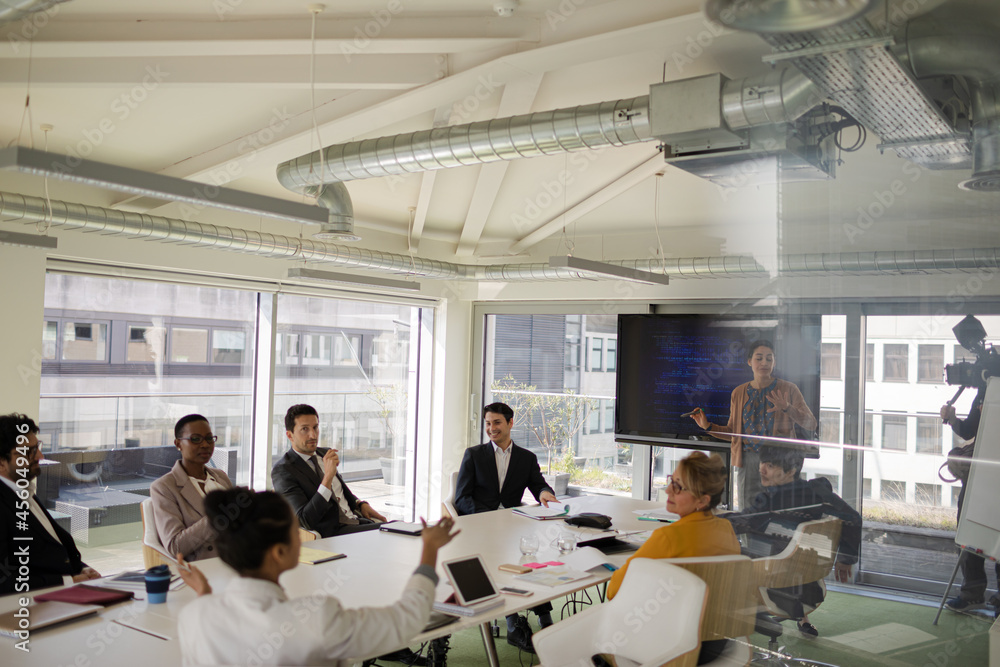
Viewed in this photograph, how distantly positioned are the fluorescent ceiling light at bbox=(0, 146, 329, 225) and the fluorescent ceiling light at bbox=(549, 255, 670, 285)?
214cm

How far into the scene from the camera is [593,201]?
7918 millimetres

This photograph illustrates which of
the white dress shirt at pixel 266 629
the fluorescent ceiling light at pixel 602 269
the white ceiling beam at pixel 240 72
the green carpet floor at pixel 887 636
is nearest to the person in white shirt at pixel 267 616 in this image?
the white dress shirt at pixel 266 629

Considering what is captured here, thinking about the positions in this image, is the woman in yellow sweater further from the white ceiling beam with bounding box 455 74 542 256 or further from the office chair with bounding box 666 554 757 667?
the white ceiling beam with bounding box 455 74 542 256

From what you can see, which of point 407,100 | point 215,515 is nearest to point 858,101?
point 407,100

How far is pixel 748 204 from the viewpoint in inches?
A: 325

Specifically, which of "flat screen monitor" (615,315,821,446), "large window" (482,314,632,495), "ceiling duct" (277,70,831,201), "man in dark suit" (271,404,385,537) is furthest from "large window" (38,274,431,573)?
"flat screen monitor" (615,315,821,446)

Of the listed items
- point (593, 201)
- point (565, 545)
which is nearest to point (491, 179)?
point (593, 201)

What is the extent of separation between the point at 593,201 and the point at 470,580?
525cm

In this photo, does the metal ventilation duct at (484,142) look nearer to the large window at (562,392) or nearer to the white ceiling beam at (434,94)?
the white ceiling beam at (434,94)

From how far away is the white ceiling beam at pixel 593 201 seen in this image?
699cm

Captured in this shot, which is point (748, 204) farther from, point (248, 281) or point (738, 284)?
point (248, 281)

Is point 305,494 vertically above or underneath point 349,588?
above

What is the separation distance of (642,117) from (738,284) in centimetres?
425

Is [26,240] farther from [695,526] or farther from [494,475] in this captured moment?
[695,526]
